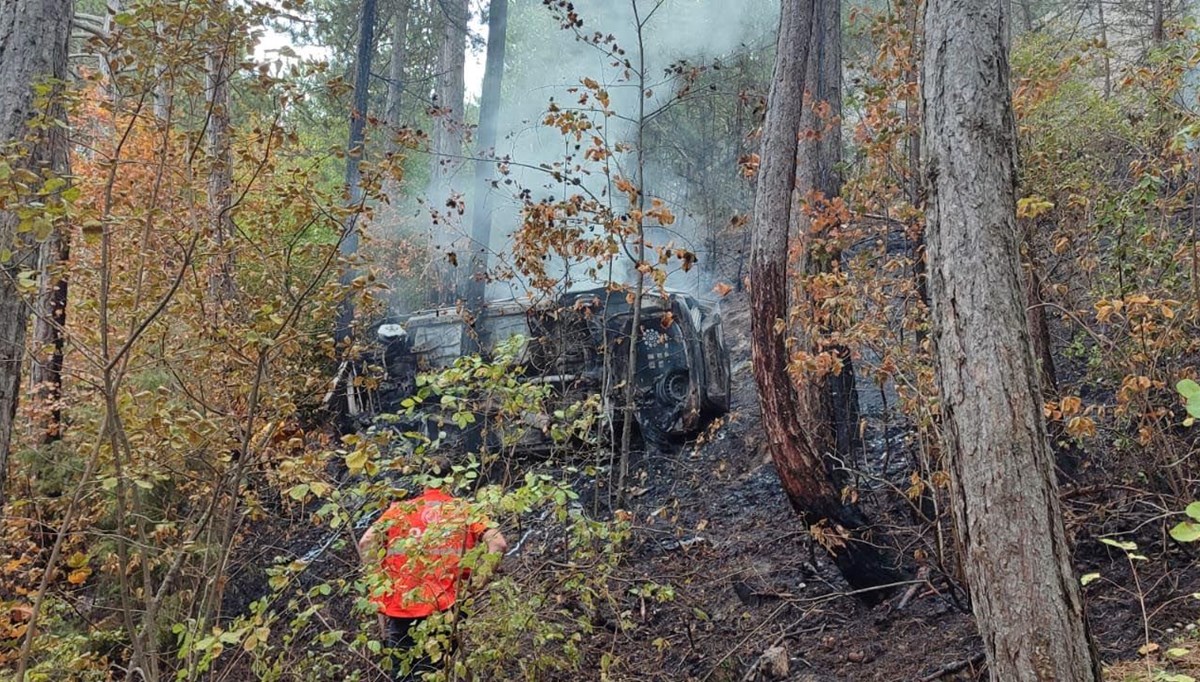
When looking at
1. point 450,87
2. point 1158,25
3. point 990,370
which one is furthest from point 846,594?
point 450,87

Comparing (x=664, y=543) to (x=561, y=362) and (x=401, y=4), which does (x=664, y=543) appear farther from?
(x=401, y=4)

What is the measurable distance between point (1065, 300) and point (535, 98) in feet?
74.2

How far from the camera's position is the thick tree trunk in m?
2.75

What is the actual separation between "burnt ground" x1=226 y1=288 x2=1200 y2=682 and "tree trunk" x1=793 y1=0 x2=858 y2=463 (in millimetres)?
463

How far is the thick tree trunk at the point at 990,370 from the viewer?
2.75m

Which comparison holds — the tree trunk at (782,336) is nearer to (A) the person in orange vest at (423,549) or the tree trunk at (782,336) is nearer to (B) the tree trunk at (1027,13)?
(A) the person in orange vest at (423,549)

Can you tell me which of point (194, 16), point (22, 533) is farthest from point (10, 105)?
point (22, 533)

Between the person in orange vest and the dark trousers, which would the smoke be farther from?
the person in orange vest

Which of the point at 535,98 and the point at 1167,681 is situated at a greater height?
the point at 535,98

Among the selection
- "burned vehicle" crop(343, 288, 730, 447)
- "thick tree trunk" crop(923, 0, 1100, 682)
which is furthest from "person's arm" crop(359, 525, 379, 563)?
"burned vehicle" crop(343, 288, 730, 447)

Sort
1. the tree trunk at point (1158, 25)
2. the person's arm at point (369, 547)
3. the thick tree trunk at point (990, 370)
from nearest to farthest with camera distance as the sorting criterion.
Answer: the thick tree trunk at point (990, 370), the person's arm at point (369, 547), the tree trunk at point (1158, 25)

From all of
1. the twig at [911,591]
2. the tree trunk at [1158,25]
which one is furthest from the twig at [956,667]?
the tree trunk at [1158,25]

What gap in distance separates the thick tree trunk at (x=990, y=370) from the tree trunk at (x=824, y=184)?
8.46ft

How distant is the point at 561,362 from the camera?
7340 millimetres
